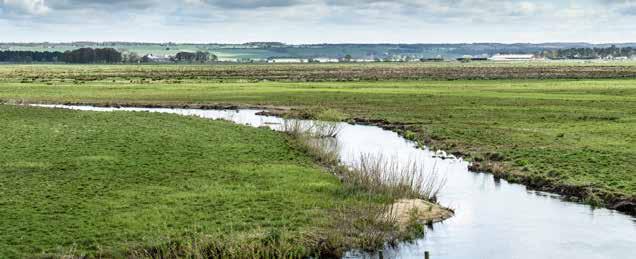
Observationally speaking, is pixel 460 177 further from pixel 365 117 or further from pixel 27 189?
pixel 365 117

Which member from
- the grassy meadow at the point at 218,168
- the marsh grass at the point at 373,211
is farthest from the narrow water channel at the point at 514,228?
the grassy meadow at the point at 218,168

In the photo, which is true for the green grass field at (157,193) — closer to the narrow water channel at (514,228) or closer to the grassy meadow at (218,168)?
the grassy meadow at (218,168)

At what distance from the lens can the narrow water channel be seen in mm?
24891

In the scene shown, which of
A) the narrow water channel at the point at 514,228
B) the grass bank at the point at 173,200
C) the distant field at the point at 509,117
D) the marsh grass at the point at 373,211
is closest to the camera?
the grass bank at the point at 173,200

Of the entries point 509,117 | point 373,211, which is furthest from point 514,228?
point 509,117

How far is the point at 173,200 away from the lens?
29.0 m

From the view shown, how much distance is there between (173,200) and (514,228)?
1341 centimetres

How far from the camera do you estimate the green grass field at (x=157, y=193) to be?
23.5 metres

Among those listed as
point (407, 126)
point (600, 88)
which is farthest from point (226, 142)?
point (600, 88)

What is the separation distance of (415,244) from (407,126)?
35.8 m

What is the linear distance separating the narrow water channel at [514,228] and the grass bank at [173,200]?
198 cm

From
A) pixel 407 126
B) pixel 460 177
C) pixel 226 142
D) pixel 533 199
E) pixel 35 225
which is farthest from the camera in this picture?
pixel 407 126

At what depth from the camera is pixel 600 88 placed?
103188 millimetres

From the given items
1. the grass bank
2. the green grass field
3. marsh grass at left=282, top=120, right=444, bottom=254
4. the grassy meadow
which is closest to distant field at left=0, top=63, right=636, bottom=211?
the grassy meadow
